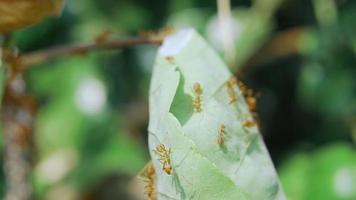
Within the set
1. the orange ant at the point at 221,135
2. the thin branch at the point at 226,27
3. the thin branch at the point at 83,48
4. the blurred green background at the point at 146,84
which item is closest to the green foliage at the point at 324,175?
the blurred green background at the point at 146,84

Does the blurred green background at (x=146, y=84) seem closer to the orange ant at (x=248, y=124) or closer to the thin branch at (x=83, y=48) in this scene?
the thin branch at (x=83, y=48)

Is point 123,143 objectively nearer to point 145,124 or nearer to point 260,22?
point 145,124

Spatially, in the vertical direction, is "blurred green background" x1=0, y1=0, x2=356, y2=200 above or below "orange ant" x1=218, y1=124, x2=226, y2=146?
above

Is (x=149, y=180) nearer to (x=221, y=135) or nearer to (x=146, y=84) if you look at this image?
(x=221, y=135)

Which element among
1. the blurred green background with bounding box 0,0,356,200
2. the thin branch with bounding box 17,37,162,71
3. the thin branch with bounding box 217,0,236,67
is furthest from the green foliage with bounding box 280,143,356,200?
the thin branch with bounding box 17,37,162,71

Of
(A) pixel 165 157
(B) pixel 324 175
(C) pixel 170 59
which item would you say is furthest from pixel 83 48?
(B) pixel 324 175

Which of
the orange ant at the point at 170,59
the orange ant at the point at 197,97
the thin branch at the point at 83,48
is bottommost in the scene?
the orange ant at the point at 197,97

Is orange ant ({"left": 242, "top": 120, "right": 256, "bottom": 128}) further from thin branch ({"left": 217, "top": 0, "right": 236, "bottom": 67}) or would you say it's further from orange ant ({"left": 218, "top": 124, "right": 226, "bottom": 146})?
thin branch ({"left": 217, "top": 0, "right": 236, "bottom": 67})
